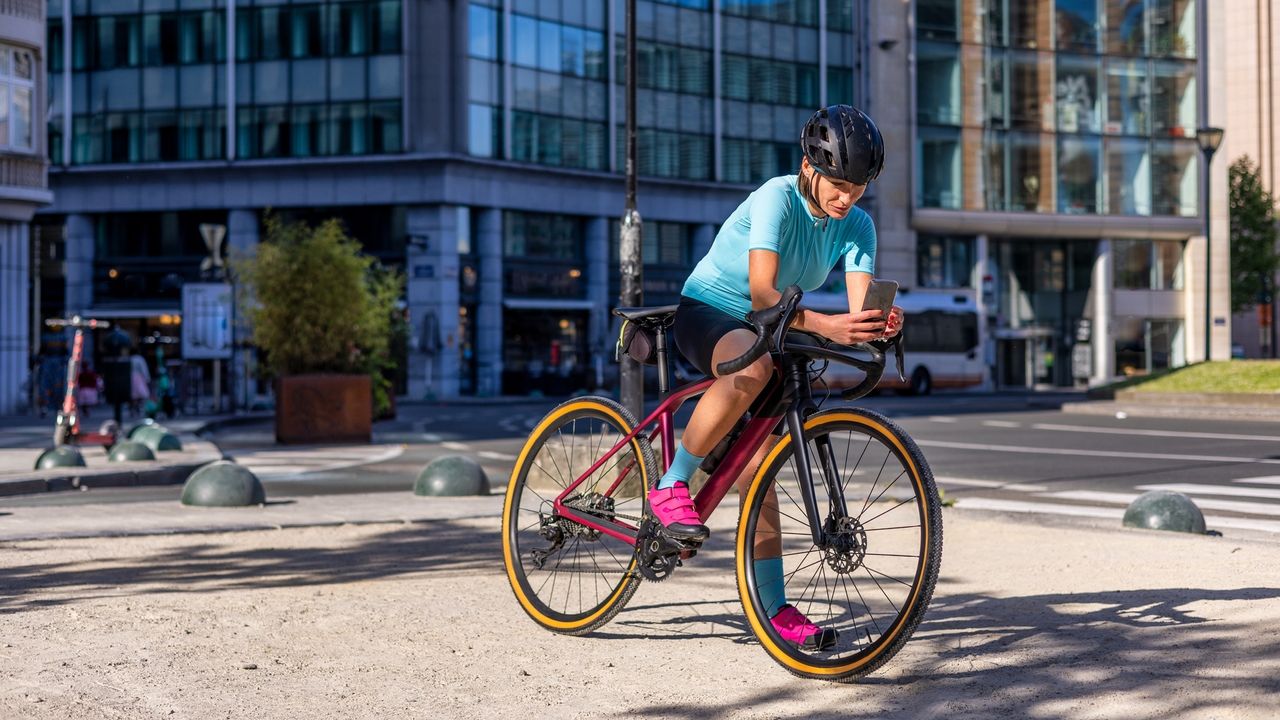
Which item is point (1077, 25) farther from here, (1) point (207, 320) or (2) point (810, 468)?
(2) point (810, 468)

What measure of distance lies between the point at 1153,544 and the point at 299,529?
4819mm

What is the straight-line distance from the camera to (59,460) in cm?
1431

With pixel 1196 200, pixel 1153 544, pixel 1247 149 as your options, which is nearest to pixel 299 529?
pixel 1153 544

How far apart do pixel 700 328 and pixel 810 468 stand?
626 mm

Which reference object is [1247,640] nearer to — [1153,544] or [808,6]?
[1153,544]

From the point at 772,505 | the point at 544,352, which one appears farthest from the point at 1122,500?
the point at 544,352

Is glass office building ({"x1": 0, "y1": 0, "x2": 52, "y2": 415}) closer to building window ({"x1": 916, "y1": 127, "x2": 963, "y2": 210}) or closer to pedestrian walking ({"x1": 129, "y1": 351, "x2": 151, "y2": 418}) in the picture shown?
pedestrian walking ({"x1": 129, "y1": 351, "x2": 151, "y2": 418})

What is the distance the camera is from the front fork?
179 inches

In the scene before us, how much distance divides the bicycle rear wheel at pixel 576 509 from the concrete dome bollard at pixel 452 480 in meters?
5.57

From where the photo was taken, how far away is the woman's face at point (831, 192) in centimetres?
466

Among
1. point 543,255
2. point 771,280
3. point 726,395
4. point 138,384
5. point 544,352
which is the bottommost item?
point 138,384

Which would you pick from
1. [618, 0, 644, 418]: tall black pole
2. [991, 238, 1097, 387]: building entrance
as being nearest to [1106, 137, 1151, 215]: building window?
[991, 238, 1097, 387]: building entrance

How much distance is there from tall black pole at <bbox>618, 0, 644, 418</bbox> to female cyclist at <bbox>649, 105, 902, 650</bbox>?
5891mm

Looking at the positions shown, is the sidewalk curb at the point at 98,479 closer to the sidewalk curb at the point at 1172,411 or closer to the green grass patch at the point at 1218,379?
the sidewalk curb at the point at 1172,411
